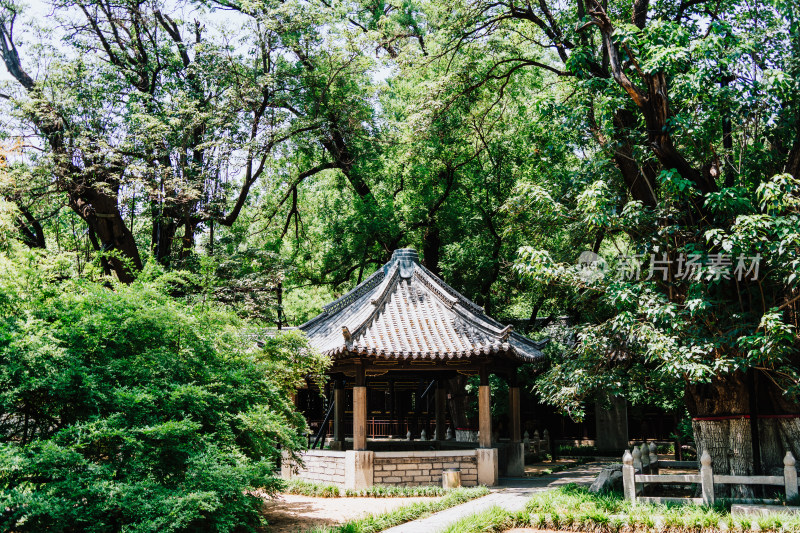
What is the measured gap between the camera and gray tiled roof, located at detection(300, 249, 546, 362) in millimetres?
14758

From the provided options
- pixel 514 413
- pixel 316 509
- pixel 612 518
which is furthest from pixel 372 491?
pixel 612 518

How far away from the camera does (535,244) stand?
19.0 meters

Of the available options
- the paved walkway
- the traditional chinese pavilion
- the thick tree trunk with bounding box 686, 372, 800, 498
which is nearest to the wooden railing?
the thick tree trunk with bounding box 686, 372, 800, 498

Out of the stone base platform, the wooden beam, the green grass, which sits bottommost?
the green grass

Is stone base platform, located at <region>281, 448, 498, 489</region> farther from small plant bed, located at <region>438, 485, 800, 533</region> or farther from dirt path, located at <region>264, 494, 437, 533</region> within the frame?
small plant bed, located at <region>438, 485, 800, 533</region>

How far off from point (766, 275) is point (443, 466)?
26.4ft

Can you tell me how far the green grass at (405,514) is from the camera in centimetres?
988

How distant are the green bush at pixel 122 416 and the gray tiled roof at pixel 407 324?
447cm

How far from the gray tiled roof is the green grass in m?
2.99

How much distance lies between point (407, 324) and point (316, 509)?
502cm

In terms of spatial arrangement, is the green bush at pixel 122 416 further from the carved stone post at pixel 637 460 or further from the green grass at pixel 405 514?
the carved stone post at pixel 637 460

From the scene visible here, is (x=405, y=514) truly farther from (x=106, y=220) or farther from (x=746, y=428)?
(x=106, y=220)

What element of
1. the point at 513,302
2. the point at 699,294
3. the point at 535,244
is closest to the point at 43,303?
the point at 699,294

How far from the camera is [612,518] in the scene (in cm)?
1017
